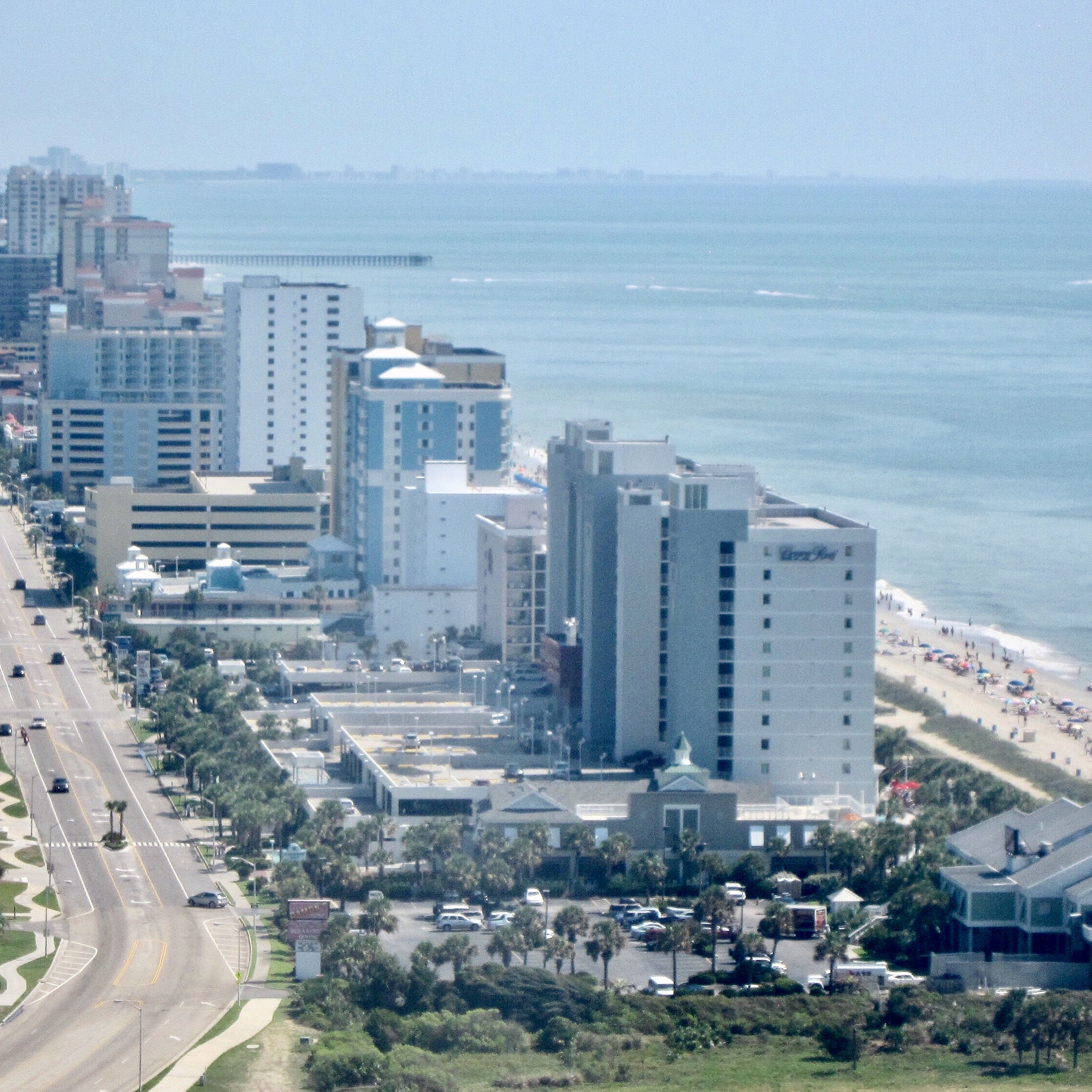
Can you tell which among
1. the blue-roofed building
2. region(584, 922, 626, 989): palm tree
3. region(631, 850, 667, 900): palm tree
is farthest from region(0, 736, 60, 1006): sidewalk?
the blue-roofed building

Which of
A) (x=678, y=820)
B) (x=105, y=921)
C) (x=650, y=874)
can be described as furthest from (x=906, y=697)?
(x=105, y=921)

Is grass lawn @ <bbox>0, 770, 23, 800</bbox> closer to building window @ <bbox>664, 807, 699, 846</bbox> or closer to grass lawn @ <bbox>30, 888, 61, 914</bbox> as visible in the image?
grass lawn @ <bbox>30, 888, 61, 914</bbox>

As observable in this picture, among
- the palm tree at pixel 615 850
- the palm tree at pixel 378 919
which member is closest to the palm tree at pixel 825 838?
the palm tree at pixel 615 850

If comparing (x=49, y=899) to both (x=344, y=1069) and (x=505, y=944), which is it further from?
(x=344, y=1069)

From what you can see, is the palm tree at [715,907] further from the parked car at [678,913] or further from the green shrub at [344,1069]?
the green shrub at [344,1069]

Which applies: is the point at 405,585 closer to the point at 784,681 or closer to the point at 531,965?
the point at 784,681
